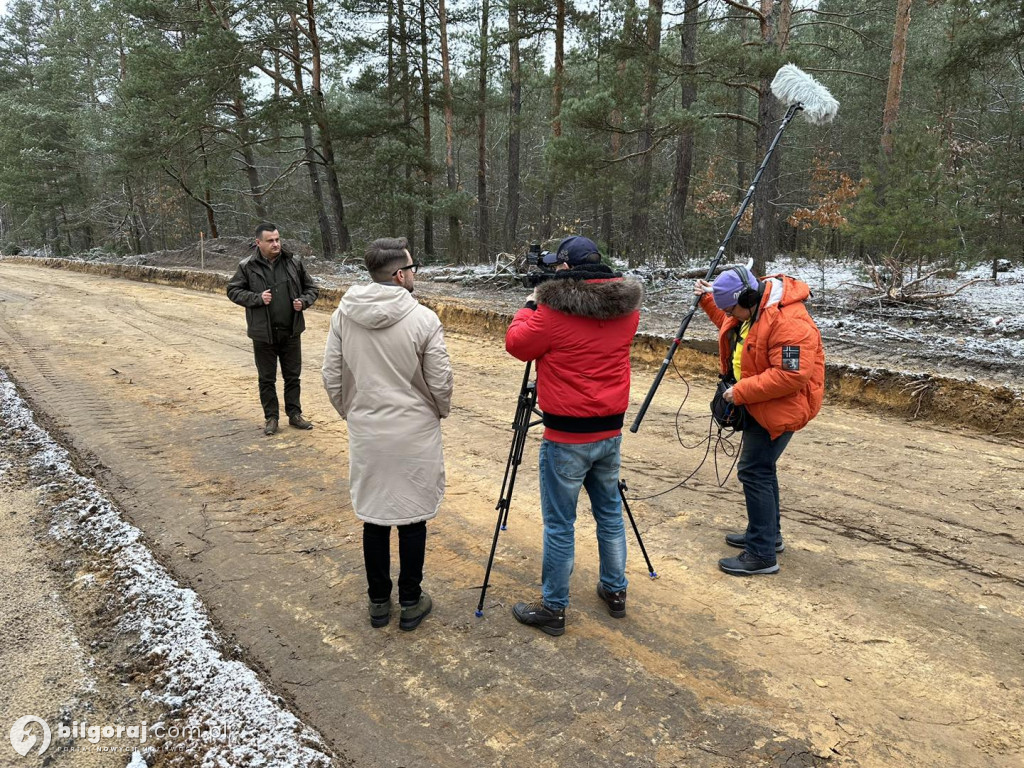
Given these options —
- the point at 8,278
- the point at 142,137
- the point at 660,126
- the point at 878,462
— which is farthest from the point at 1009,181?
the point at 8,278

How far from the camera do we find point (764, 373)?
11.2 feet

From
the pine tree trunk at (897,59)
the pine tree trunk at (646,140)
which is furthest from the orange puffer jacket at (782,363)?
the pine tree trunk at (897,59)

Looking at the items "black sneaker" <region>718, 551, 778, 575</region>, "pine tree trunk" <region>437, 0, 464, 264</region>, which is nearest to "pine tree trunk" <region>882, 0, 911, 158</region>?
"pine tree trunk" <region>437, 0, 464, 264</region>

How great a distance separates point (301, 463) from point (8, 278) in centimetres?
2183

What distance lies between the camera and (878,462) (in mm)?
5375

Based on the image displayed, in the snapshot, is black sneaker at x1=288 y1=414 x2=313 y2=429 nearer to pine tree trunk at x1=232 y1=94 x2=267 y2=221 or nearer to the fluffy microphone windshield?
the fluffy microphone windshield

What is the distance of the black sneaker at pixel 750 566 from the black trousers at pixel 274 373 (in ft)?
14.8

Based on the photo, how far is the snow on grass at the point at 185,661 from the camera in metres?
2.40

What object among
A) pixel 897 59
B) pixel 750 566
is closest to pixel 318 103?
pixel 897 59

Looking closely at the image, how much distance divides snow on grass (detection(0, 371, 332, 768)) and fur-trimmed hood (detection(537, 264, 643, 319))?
2107 mm

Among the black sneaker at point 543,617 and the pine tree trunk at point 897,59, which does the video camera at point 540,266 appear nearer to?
the black sneaker at point 543,617

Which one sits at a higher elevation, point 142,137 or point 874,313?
point 142,137

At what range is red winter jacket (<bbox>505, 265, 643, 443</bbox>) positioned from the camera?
281 centimetres

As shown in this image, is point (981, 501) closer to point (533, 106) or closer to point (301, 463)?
point (301, 463)
